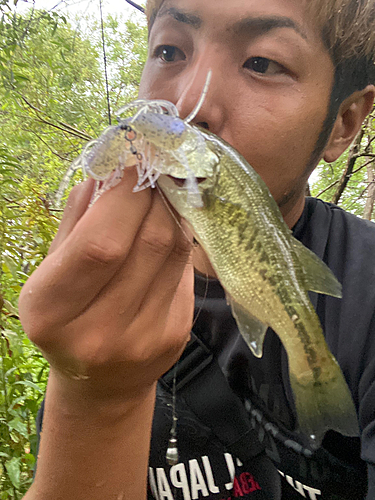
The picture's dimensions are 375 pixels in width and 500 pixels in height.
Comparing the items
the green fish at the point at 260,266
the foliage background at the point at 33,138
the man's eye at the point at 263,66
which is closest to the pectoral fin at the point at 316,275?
the green fish at the point at 260,266

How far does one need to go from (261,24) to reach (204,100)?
302mm

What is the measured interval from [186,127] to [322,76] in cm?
70

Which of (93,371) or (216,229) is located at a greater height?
(216,229)

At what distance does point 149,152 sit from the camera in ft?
2.45

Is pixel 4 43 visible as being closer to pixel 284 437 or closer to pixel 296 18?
pixel 296 18

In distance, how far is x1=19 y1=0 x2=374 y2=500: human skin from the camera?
0.71 meters

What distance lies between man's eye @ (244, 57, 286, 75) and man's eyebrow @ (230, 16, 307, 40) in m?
0.07

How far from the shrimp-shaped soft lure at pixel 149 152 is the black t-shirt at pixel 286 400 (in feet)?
2.44

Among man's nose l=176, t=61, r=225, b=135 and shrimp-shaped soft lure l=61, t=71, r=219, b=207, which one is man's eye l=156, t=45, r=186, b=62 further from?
shrimp-shaped soft lure l=61, t=71, r=219, b=207

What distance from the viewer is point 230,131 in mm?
1064

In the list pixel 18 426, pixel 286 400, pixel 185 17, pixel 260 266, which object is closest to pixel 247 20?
pixel 185 17

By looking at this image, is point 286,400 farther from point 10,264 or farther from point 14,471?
point 10,264

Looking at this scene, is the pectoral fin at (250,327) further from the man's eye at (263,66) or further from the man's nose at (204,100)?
the man's eye at (263,66)

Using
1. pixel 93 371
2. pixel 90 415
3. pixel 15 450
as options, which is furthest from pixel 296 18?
pixel 15 450
